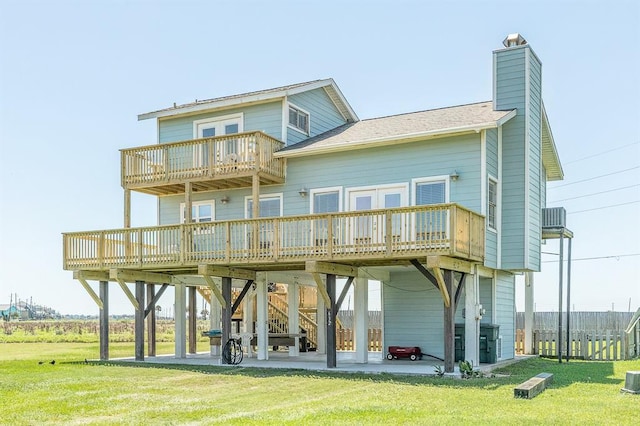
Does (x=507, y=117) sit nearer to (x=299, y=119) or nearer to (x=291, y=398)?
(x=299, y=119)

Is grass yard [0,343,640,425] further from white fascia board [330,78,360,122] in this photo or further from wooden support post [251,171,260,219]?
white fascia board [330,78,360,122]

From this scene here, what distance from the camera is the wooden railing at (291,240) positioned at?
672 inches

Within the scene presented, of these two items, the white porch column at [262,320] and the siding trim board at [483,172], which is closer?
the siding trim board at [483,172]

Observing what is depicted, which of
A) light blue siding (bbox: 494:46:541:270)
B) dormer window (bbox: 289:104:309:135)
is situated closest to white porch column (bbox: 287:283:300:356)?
dormer window (bbox: 289:104:309:135)

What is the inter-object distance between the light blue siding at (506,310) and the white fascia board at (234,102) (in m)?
7.93

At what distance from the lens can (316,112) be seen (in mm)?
24516

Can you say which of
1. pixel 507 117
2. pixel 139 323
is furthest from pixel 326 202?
pixel 139 323

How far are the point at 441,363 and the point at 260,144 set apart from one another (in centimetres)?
756

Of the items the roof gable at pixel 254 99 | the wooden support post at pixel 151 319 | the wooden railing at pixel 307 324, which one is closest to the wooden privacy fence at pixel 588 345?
the wooden railing at pixel 307 324

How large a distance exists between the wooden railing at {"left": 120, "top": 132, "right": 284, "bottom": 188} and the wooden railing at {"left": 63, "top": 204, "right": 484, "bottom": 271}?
1.86 m

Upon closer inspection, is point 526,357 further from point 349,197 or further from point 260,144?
point 260,144

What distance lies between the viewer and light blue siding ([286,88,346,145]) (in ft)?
76.2

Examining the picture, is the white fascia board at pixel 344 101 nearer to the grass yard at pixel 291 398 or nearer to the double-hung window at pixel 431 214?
the double-hung window at pixel 431 214

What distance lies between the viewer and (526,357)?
23.3 meters
